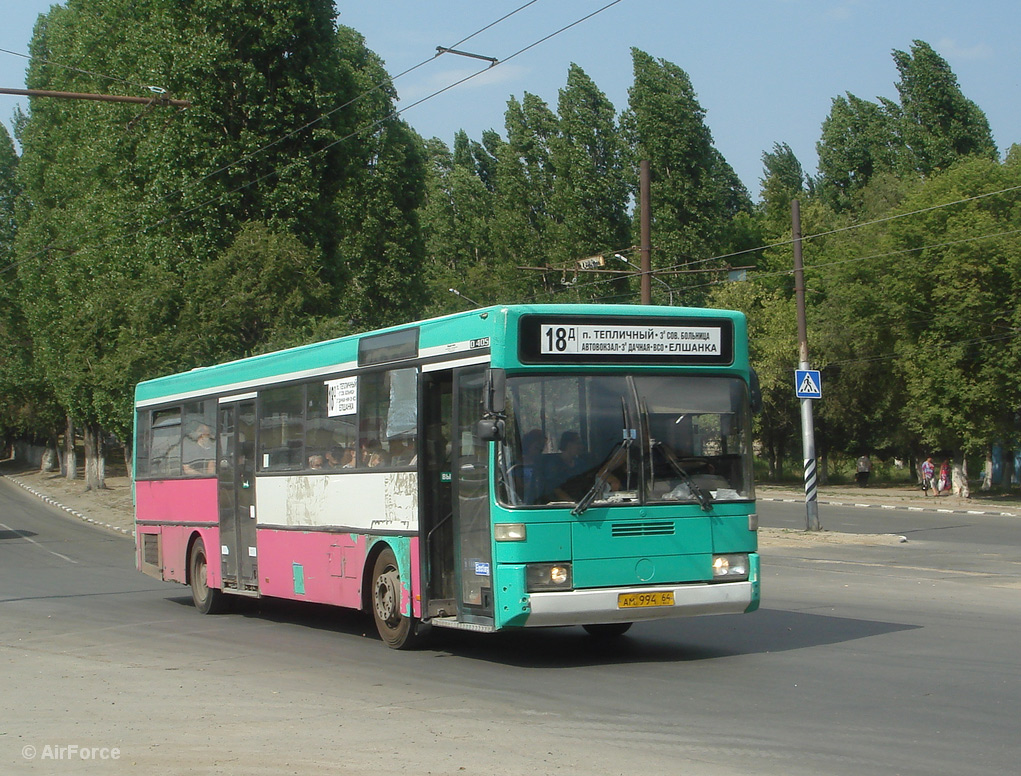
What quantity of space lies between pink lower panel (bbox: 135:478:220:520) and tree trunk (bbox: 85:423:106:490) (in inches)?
1688

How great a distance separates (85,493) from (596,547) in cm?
5313

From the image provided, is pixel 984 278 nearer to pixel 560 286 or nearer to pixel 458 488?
pixel 560 286

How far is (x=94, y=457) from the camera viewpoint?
6094 centimetres

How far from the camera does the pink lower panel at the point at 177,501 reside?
16922mm

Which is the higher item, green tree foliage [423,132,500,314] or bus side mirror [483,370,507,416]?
green tree foliage [423,132,500,314]

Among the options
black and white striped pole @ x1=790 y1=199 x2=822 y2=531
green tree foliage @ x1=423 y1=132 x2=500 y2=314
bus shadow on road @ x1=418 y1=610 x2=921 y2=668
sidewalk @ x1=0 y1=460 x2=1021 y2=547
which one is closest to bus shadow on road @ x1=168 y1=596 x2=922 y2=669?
bus shadow on road @ x1=418 y1=610 x2=921 y2=668

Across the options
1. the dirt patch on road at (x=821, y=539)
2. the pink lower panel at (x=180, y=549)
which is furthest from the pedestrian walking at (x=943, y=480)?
the pink lower panel at (x=180, y=549)

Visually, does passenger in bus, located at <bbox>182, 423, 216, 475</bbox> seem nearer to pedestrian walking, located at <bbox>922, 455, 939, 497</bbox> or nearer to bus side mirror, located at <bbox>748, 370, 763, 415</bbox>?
bus side mirror, located at <bbox>748, 370, 763, 415</bbox>

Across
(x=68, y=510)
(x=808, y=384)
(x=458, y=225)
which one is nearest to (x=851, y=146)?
(x=458, y=225)

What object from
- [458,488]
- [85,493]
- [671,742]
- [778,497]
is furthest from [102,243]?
[671,742]

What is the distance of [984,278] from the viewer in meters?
44.8

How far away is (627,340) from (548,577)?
2211 millimetres

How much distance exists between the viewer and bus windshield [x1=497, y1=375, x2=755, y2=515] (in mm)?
10508

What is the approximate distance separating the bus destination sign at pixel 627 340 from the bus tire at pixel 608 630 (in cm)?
298
